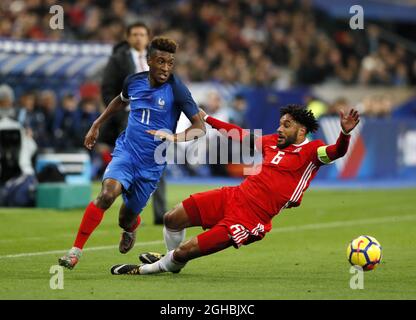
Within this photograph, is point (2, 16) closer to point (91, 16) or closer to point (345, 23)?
point (91, 16)

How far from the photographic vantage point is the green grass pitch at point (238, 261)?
28.3ft

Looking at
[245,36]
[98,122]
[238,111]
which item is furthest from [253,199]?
[245,36]

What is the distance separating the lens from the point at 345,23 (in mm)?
36562

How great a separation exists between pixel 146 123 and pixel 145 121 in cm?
2

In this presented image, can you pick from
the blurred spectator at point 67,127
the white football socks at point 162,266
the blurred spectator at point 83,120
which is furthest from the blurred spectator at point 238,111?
the white football socks at point 162,266

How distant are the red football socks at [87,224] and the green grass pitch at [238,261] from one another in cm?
31

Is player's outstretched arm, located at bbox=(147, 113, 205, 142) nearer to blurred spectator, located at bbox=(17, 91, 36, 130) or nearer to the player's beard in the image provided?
the player's beard

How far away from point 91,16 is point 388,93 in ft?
34.8

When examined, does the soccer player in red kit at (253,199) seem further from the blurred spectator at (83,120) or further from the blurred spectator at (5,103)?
the blurred spectator at (83,120)

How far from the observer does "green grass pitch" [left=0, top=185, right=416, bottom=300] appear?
862 cm

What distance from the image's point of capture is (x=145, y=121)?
1044cm

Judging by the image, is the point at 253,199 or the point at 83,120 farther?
the point at 83,120

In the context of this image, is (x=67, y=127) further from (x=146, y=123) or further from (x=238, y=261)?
(x=146, y=123)
